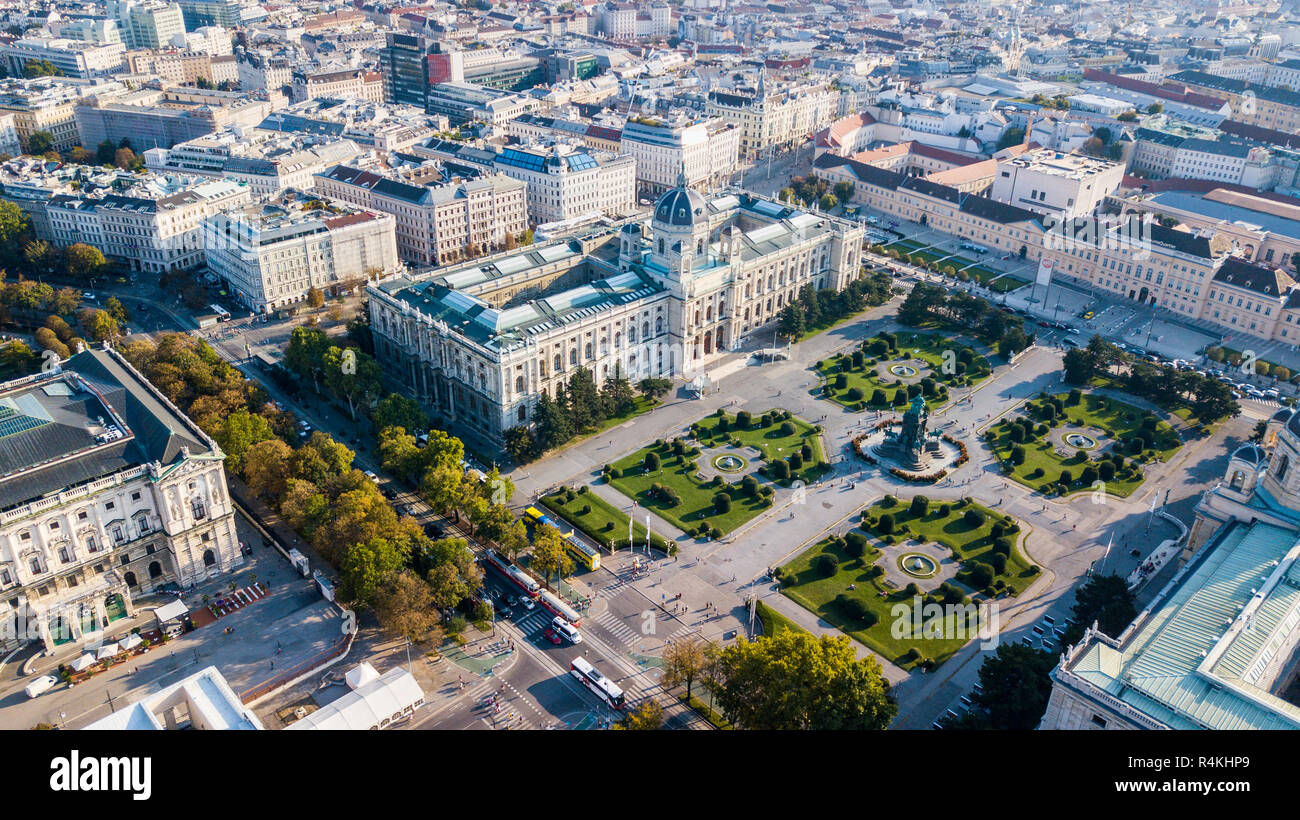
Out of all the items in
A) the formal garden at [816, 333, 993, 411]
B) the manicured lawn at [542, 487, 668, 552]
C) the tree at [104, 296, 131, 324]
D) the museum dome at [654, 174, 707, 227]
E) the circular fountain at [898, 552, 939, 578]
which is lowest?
the circular fountain at [898, 552, 939, 578]

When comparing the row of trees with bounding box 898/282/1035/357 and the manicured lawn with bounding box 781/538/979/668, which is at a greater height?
the row of trees with bounding box 898/282/1035/357

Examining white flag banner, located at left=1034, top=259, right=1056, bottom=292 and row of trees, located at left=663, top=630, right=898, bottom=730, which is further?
white flag banner, located at left=1034, top=259, right=1056, bottom=292

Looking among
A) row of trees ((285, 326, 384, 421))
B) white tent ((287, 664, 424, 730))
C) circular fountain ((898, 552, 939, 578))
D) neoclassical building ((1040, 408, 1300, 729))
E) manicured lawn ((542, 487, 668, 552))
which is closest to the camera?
neoclassical building ((1040, 408, 1300, 729))

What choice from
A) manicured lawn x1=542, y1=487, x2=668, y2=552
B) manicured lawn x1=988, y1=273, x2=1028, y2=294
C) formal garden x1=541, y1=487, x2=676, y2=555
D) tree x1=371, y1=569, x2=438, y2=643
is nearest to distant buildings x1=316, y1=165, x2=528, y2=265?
formal garden x1=541, y1=487, x2=676, y2=555

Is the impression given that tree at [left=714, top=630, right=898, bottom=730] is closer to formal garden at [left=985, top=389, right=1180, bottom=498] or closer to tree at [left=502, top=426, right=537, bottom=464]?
tree at [left=502, top=426, right=537, bottom=464]

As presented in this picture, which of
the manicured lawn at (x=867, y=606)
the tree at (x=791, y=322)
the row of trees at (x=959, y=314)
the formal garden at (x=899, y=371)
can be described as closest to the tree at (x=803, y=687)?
the manicured lawn at (x=867, y=606)

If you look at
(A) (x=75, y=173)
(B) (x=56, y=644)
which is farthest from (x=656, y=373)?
(A) (x=75, y=173)

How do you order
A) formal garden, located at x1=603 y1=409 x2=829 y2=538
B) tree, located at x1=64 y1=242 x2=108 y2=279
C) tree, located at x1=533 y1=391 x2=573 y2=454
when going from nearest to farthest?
formal garden, located at x1=603 y1=409 x2=829 y2=538, tree, located at x1=533 y1=391 x2=573 y2=454, tree, located at x1=64 y1=242 x2=108 y2=279

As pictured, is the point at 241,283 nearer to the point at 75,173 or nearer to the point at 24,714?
the point at 75,173
